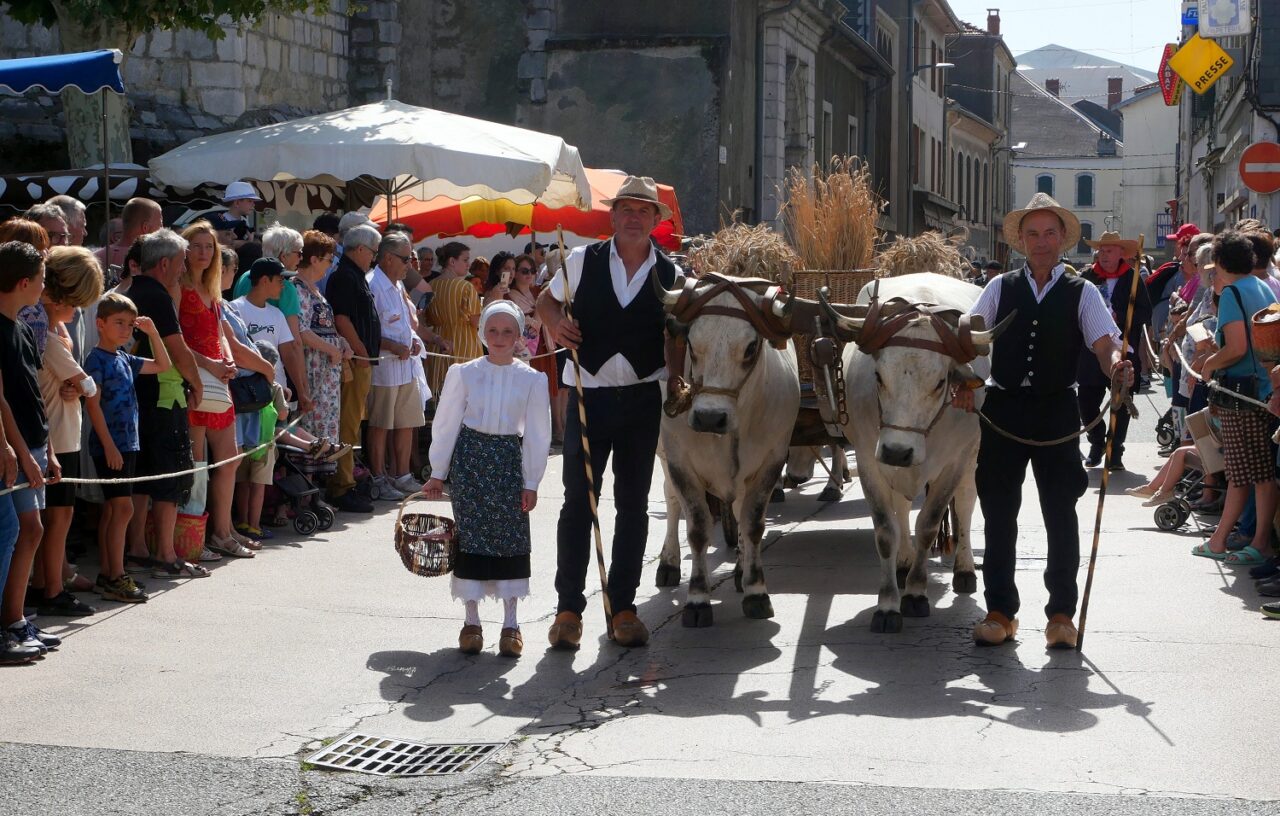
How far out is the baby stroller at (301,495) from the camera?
10.8 m

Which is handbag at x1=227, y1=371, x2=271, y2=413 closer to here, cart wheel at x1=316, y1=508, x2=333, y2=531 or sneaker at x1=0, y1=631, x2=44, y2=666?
cart wheel at x1=316, y1=508, x2=333, y2=531

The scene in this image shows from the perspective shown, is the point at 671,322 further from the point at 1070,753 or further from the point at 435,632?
the point at 1070,753

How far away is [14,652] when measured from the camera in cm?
711

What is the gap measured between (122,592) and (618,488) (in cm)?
271

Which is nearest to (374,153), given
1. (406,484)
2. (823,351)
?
(406,484)

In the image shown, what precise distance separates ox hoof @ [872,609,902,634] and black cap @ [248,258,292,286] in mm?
4846

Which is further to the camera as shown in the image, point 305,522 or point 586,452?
point 305,522

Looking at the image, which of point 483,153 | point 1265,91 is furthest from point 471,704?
point 1265,91

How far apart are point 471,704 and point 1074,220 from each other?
3.56 meters

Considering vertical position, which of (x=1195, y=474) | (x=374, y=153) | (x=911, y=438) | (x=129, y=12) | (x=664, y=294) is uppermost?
(x=129, y=12)

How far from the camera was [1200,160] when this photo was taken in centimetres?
4466

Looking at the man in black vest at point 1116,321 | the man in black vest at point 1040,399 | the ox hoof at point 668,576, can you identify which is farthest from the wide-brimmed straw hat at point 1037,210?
the man in black vest at point 1116,321

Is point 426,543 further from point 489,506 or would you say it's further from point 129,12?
point 129,12

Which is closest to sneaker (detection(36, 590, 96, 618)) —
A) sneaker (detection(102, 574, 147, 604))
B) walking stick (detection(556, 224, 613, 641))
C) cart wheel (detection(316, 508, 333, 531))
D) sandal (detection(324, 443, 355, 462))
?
sneaker (detection(102, 574, 147, 604))
